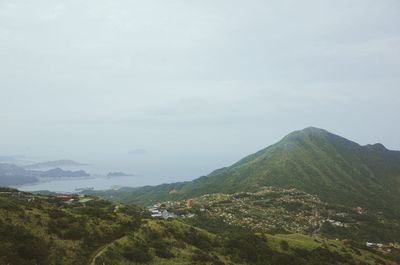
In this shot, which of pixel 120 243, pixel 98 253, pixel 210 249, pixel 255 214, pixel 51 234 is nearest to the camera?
pixel 98 253

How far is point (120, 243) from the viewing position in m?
45.1

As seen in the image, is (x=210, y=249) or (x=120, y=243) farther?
(x=210, y=249)

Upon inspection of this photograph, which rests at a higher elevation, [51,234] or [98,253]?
[51,234]

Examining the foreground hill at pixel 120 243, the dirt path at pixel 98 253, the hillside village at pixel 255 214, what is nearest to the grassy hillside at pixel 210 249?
the foreground hill at pixel 120 243

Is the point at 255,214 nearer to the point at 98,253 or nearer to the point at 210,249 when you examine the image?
the point at 210,249

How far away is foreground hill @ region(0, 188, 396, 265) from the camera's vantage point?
126 feet

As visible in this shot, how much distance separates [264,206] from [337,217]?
131 ft

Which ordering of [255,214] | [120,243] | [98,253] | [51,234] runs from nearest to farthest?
1. [98,253]
2. [51,234]
3. [120,243]
4. [255,214]

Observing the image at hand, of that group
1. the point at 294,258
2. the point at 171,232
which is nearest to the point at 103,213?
the point at 171,232

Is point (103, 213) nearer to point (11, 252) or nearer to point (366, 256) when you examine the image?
point (11, 252)

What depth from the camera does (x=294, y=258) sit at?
59156 millimetres

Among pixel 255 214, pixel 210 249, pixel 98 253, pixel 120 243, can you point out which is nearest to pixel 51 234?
pixel 98 253

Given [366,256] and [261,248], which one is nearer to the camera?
[261,248]

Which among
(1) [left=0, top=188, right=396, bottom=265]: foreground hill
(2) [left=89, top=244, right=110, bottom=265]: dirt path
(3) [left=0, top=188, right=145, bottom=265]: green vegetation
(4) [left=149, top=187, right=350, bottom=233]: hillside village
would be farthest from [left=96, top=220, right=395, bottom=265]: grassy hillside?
(4) [left=149, top=187, right=350, bottom=233]: hillside village
